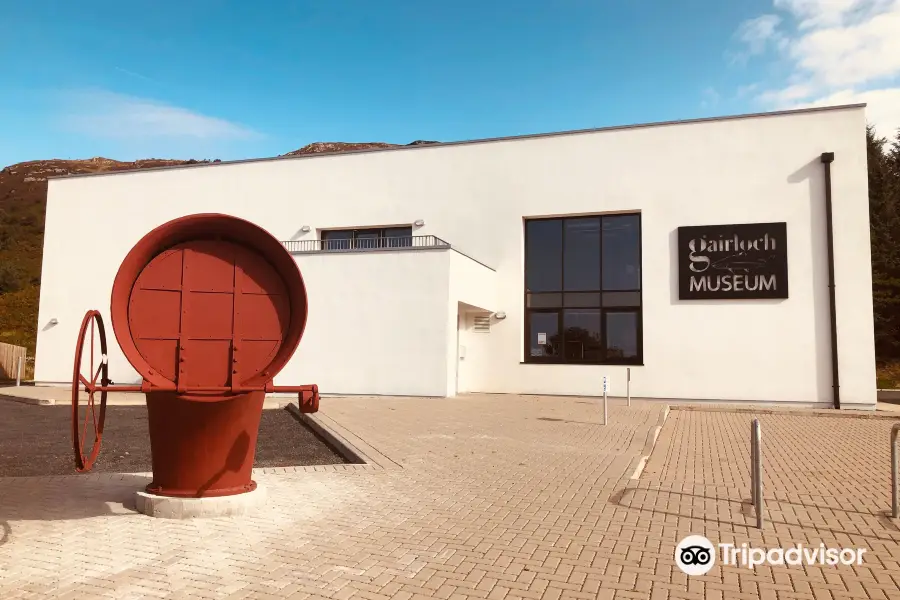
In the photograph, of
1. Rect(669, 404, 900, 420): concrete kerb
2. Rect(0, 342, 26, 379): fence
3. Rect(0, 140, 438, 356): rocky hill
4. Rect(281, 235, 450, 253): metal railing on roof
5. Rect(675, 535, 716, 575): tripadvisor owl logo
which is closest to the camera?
Rect(675, 535, 716, 575): tripadvisor owl logo

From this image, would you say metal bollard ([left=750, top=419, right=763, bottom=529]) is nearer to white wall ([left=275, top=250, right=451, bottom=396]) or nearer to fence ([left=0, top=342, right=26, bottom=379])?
white wall ([left=275, top=250, right=451, bottom=396])

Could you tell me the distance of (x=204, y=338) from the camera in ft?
19.5

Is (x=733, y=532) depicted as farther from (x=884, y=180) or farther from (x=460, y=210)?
(x=884, y=180)

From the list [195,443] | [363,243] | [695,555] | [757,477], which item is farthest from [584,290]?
[195,443]

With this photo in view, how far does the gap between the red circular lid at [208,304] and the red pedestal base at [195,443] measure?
8.4 inches

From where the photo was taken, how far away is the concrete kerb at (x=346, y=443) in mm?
8700

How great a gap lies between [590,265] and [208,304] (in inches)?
611

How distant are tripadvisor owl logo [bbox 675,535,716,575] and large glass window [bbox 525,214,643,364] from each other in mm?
14163

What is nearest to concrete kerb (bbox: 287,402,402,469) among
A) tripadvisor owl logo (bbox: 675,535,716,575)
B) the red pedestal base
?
the red pedestal base

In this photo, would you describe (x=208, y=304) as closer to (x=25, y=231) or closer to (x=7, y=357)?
(x=7, y=357)

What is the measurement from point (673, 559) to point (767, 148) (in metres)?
16.5

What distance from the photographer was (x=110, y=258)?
75.5ft

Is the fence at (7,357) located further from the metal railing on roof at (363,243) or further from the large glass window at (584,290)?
the large glass window at (584,290)

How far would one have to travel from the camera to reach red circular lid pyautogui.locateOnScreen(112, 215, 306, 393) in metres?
5.80
